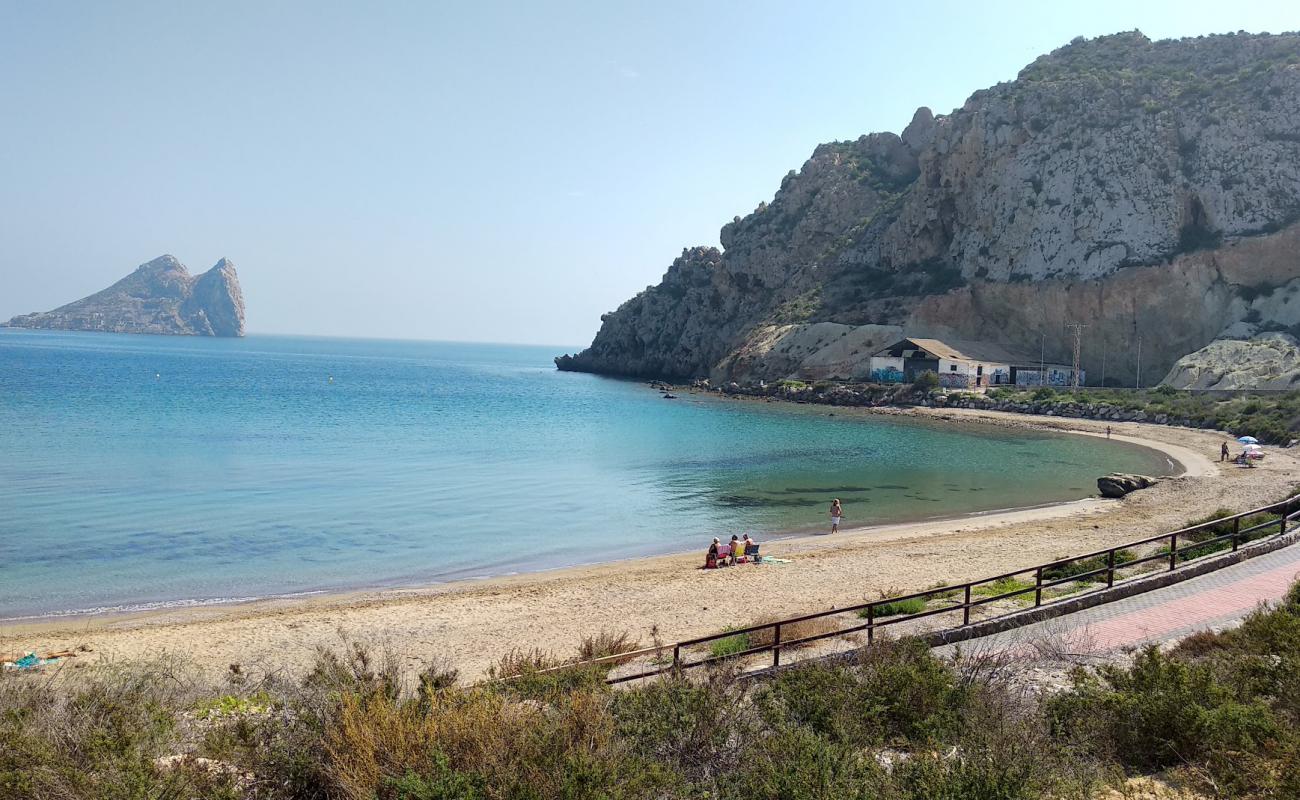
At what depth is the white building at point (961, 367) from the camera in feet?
258

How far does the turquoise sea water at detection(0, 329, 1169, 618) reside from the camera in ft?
67.6

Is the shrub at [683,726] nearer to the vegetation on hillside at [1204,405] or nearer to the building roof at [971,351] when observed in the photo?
the vegetation on hillside at [1204,405]

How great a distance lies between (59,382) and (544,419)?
5143 centimetres

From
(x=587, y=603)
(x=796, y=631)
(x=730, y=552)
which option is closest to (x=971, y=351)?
(x=730, y=552)

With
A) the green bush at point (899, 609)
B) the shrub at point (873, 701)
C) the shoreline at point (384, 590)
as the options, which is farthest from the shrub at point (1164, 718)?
the shoreline at point (384, 590)

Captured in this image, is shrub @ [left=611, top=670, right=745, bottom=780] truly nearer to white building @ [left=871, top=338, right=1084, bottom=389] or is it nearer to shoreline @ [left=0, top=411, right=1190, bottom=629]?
shoreline @ [left=0, top=411, right=1190, bottom=629]

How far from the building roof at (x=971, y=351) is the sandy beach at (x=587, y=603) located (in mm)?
55348

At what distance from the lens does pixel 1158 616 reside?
36.5ft

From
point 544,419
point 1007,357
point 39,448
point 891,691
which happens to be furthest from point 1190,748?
point 1007,357

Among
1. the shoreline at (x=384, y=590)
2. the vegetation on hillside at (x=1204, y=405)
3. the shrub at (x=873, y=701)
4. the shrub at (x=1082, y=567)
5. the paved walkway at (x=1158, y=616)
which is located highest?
the vegetation on hillside at (x=1204, y=405)

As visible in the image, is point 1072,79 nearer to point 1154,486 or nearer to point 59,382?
point 1154,486

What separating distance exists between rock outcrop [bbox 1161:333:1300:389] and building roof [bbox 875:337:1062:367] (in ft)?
50.0

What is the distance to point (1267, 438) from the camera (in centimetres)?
4581

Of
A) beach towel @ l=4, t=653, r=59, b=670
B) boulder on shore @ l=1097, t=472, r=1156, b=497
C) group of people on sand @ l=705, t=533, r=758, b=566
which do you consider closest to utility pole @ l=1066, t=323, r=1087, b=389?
boulder on shore @ l=1097, t=472, r=1156, b=497
